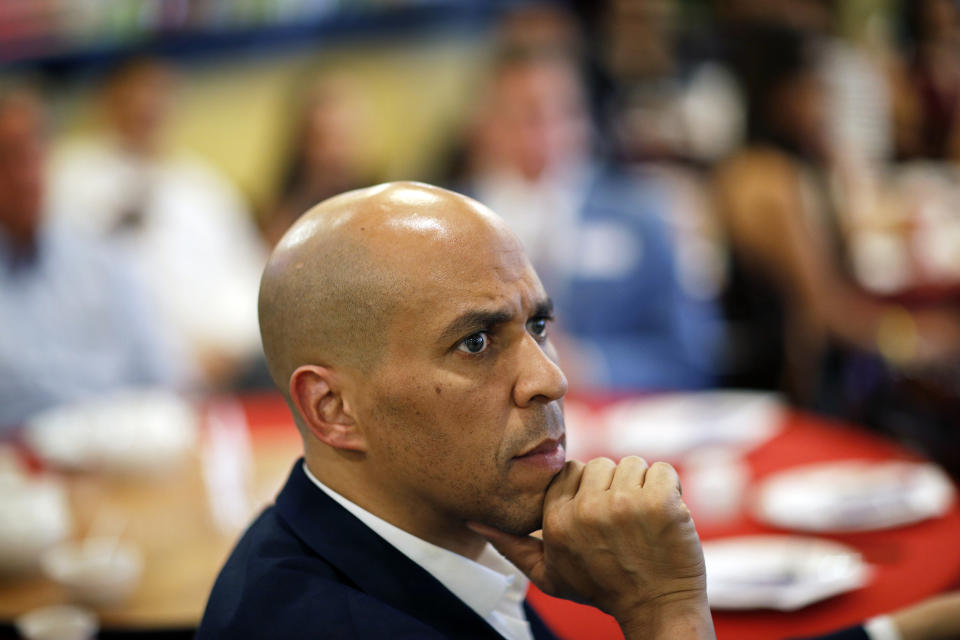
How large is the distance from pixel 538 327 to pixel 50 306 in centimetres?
254

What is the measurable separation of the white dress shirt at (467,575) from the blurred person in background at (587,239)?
7.88ft

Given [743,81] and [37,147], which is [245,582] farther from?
[743,81]

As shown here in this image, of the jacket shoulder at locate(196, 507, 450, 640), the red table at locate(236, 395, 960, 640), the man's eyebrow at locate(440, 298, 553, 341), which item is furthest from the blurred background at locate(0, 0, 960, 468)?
the jacket shoulder at locate(196, 507, 450, 640)

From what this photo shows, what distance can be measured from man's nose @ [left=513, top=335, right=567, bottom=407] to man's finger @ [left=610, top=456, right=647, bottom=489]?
11 cm

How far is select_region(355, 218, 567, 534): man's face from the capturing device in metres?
1.04

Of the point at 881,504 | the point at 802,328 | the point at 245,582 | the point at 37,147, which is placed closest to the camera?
the point at 245,582

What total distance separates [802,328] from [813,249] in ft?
1.43

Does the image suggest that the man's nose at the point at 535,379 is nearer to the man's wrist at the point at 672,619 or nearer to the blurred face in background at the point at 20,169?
the man's wrist at the point at 672,619

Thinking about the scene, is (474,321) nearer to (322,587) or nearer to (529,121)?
(322,587)

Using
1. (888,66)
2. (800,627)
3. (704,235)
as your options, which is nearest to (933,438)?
(800,627)

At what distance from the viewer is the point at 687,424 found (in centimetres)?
225

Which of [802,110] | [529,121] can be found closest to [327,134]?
[529,121]

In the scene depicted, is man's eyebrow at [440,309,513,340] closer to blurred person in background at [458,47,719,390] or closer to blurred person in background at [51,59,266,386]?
blurred person in background at [458,47,719,390]

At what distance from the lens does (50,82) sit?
210 inches
